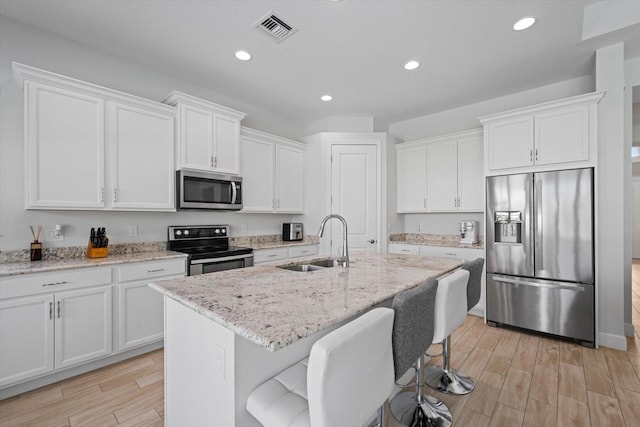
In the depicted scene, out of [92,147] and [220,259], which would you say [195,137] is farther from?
[220,259]

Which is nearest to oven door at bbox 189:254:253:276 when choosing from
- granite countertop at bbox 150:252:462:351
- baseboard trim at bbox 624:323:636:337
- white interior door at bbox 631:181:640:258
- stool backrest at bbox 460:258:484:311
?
granite countertop at bbox 150:252:462:351

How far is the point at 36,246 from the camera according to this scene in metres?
2.36

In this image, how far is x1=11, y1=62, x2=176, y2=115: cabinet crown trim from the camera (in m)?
2.17

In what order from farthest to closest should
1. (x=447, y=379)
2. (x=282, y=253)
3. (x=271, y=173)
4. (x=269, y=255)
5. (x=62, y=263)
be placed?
(x=271, y=173) < (x=282, y=253) < (x=269, y=255) < (x=62, y=263) < (x=447, y=379)

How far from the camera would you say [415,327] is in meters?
1.31

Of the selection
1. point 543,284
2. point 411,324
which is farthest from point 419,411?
point 543,284

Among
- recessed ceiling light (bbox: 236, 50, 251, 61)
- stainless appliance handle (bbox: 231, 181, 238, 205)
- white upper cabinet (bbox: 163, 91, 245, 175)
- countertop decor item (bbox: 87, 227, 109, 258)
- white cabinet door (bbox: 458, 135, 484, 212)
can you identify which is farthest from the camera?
white cabinet door (bbox: 458, 135, 484, 212)

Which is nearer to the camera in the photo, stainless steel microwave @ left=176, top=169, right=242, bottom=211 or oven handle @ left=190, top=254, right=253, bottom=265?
oven handle @ left=190, top=254, right=253, bottom=265

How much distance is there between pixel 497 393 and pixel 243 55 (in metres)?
3.59

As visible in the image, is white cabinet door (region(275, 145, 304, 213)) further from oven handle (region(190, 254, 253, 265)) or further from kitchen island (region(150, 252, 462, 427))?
kitchen island (region(150, 252, 462, 427))

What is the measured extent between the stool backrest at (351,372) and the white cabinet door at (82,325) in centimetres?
229

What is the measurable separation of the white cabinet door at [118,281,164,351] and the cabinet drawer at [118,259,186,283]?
2.4 inches

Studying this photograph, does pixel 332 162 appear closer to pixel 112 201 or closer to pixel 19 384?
pixel 112 201

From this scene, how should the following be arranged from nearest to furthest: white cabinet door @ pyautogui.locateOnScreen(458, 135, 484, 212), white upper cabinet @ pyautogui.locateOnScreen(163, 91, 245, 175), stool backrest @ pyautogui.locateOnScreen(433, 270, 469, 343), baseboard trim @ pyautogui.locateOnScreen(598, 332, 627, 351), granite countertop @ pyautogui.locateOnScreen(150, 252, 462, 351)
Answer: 1. granite countertop @ pyautogui.locateOnScreen(150, 252, 462, 351)
2. stool backrest @ pyautogui.locateOnScreen(433, 270, 469, 343)
3. baseboard trim @ pyautogui.locateOnScreen(598, 332, 627, 351)
4. white upper cabinet @ pyautogui.locateOnScreen(163, 91, 245, 175)
5. white cabinet door @ pyautogui.locateOnScreen(458, 135, 484, 212)
